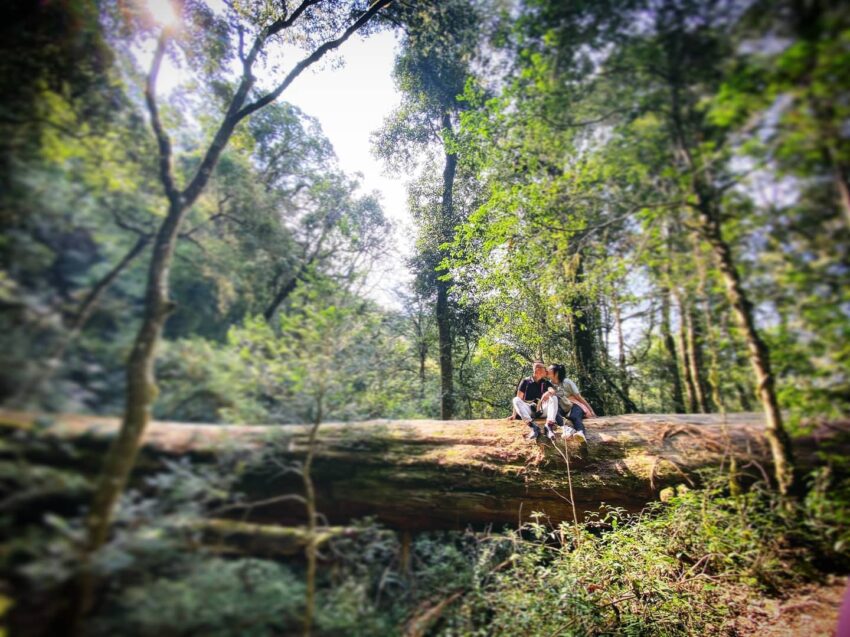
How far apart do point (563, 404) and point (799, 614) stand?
2.77 meters

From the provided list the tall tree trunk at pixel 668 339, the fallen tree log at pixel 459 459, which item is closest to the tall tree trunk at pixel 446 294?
the fallen tree log at pixel 459 459

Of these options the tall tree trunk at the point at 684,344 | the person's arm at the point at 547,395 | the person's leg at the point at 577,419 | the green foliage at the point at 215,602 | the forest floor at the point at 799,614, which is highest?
the tall tree trunk at the point at 684,344

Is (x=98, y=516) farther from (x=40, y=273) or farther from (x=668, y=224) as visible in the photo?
(x=668, y=224)

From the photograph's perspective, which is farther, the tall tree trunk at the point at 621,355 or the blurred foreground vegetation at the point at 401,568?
the tall tree trunk at the point at 621,355

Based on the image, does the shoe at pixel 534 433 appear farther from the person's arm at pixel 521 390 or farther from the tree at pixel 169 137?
the tree at pixel 169 137

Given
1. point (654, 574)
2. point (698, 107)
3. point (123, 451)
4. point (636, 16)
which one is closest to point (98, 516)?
point (123, 451)

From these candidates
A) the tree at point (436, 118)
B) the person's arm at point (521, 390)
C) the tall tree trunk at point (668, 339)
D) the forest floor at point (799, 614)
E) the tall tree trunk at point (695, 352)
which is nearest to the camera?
the tall tree trunk at point (695, 352)

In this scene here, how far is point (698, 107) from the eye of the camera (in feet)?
6.63

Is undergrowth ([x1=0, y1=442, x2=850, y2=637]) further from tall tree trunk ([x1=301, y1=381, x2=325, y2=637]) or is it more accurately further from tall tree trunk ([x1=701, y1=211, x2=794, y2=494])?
tall tree trunk ([x1=701, y1=211, x2=794, y2=494])

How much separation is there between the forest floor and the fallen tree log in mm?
1020

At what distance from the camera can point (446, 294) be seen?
16.5ft

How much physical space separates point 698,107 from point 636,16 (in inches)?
30.7

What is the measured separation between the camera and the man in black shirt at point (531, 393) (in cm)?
497

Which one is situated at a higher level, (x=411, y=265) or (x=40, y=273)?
(x=411, y=265)
